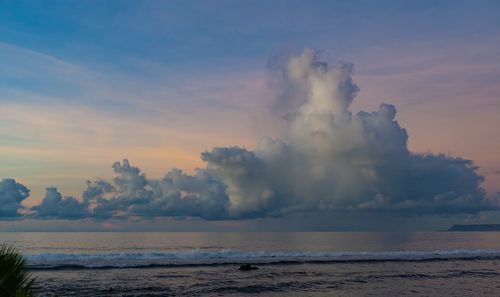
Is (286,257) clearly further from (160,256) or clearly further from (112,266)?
(112,266)

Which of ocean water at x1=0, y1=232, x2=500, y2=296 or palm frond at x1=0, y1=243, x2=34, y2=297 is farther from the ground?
palm frond at x1=0, y1=243, x2=34, y2=297

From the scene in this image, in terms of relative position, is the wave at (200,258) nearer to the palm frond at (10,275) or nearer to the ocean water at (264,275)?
the ocean water at (264,275)

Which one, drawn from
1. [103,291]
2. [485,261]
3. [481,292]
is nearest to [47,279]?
[103,291]

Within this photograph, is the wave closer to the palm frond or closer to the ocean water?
the ocean water

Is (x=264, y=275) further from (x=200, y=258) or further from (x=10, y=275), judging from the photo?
(x=10, y=275)

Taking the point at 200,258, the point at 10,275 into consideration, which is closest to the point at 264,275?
the point at 200,258

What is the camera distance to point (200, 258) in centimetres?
6531

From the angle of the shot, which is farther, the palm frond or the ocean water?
the ocean water

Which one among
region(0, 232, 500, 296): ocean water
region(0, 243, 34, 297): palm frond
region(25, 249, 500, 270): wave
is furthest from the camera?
region(25, 249, 500, 270): wave

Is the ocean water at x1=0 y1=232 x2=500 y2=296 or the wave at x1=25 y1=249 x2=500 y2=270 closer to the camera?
the ocean water at x1=0 y1=232 x2=500 y2=296

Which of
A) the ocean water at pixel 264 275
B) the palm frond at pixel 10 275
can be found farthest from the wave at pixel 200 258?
the palm frond at pixel 10 275

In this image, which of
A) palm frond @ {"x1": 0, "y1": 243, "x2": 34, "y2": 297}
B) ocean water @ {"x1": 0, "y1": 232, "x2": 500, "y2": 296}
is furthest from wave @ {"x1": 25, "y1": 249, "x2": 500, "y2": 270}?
palm frond @ {"x1": 0, "y1": 243, "x2": 34, "y2": 297}

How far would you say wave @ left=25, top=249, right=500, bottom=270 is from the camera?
55031 millimetres

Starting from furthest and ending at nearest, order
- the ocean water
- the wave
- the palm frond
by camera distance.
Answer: the wave, the ocean water, the palm frond
